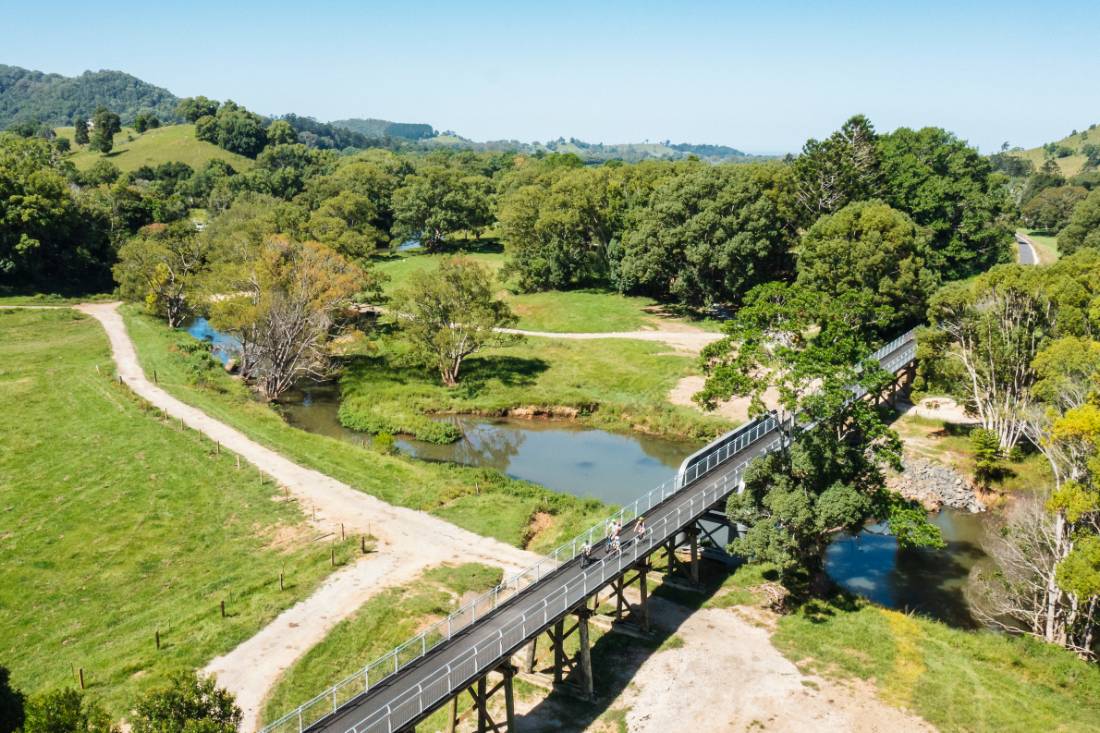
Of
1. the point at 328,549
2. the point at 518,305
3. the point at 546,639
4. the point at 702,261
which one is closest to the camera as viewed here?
the point at 546,639

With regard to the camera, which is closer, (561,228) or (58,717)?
(58,717)

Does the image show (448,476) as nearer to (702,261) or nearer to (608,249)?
(702,261)

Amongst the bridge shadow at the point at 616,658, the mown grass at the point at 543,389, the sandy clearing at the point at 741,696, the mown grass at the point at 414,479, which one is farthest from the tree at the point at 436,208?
the sandy clearing at the point at 741,696

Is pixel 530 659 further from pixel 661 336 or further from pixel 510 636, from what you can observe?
pixel 661 336

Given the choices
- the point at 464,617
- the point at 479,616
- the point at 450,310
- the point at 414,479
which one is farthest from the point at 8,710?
the point at 450,310

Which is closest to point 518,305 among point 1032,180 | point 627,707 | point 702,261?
point 702,261

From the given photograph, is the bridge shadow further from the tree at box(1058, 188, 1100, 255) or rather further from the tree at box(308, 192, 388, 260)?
the tree at box(1058, 188, 1100, 255)
